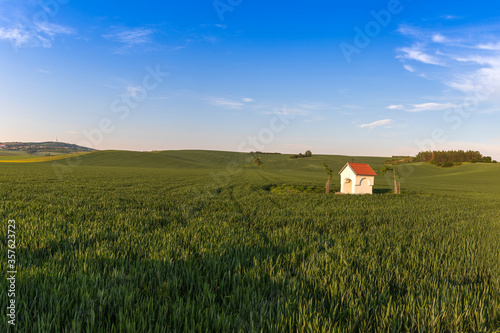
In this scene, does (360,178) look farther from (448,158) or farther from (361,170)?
(448,158)

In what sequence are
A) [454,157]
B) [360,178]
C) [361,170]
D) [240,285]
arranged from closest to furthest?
1. [240,285]
2. [360,178]
3. [361,170]
4. [454,157]

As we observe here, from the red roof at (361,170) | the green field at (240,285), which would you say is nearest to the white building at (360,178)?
the red roof at (361,170)

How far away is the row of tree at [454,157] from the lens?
107 m

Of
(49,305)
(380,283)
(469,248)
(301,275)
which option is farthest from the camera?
(469,248)

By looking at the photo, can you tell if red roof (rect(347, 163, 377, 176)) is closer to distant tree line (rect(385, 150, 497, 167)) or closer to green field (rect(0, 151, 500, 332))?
green field (rect(0, 151, 500, 332))

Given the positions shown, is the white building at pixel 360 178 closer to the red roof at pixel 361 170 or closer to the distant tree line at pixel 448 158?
the red roof at pixel 361 170

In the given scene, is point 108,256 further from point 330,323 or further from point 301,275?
point 330,323

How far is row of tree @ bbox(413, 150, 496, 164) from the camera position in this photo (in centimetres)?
10725

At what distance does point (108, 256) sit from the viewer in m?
5.11

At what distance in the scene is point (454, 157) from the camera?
11019cm

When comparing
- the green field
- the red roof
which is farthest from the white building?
the green field

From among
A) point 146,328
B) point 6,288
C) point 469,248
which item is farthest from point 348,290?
point 469,248

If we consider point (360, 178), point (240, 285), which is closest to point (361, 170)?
point (360, 178)

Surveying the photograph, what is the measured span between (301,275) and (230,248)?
2.14m
